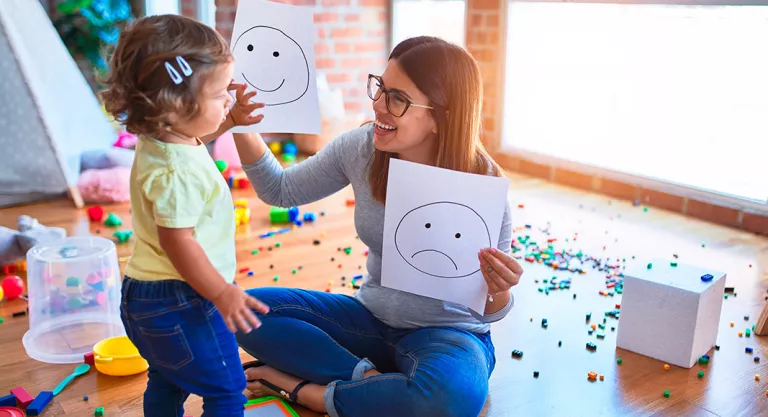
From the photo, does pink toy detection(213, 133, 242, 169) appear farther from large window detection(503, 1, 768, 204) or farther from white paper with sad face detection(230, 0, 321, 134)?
white paper with sad face detection(230, 0, 321, 134)

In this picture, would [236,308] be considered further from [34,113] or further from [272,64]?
[34,113]

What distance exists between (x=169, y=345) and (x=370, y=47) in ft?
Answer: 11.3

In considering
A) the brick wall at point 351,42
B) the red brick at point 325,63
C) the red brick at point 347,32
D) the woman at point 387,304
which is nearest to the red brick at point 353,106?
the brick wall at point 351,42

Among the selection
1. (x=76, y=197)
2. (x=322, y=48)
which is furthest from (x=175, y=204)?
(x=322, y=48)

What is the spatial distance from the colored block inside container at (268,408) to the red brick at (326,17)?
113 inches

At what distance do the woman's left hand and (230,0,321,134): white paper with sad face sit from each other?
19.8 inches

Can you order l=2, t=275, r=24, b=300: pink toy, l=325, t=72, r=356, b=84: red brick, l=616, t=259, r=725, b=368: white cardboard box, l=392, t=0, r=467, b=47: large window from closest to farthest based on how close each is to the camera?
l=616, t=259, r=725, b=368: white cardboard box
l=2, t=275, r=24, b=300: pink toy
l=392, t=0, r=467, b=47: large window
l=325, t=72, r=356, b=84: red brick

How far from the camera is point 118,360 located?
1649 millimetres

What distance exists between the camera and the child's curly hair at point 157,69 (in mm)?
1025

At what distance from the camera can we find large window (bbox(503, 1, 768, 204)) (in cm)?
272

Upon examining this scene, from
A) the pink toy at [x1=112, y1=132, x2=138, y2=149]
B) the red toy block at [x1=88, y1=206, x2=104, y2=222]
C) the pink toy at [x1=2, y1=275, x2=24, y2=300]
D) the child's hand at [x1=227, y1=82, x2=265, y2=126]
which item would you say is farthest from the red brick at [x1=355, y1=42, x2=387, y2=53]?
the child's hand at [x1=227, y1=82, x2=265, y2=126]

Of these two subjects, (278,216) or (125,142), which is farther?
(125,142)

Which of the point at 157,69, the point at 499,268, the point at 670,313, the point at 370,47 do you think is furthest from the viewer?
the point at 370,47

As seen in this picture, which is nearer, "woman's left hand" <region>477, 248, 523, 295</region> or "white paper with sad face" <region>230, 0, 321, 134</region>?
"woman's left hand" <region>477, 248, 523, 295</region>
